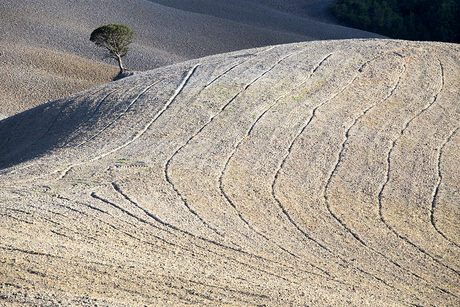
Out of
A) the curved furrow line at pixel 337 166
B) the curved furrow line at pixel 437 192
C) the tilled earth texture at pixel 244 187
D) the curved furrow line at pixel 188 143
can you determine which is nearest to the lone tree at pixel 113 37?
the tilled earth texture at pixel 244 187

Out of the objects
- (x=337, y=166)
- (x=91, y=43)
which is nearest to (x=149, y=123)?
(x=337, y=166)

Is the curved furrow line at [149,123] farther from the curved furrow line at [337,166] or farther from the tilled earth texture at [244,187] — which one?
the curved furrow line at [337,166]

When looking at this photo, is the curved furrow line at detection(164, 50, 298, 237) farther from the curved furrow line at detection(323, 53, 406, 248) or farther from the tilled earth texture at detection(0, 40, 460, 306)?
the curved furrow line at detection(323, 53, 406, 248)

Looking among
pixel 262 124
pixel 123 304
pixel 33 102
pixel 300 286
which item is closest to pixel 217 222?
pixel 300 286

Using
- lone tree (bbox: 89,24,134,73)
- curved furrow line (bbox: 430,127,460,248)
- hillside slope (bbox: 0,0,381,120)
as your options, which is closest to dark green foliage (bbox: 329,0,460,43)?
hillside slope (bbox: 0,0,381,120)

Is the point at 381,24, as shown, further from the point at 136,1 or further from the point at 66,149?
the point at 66,149

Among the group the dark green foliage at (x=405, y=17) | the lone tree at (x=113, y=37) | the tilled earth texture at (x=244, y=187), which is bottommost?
the tilled earth texture at (x=244, y=187)
